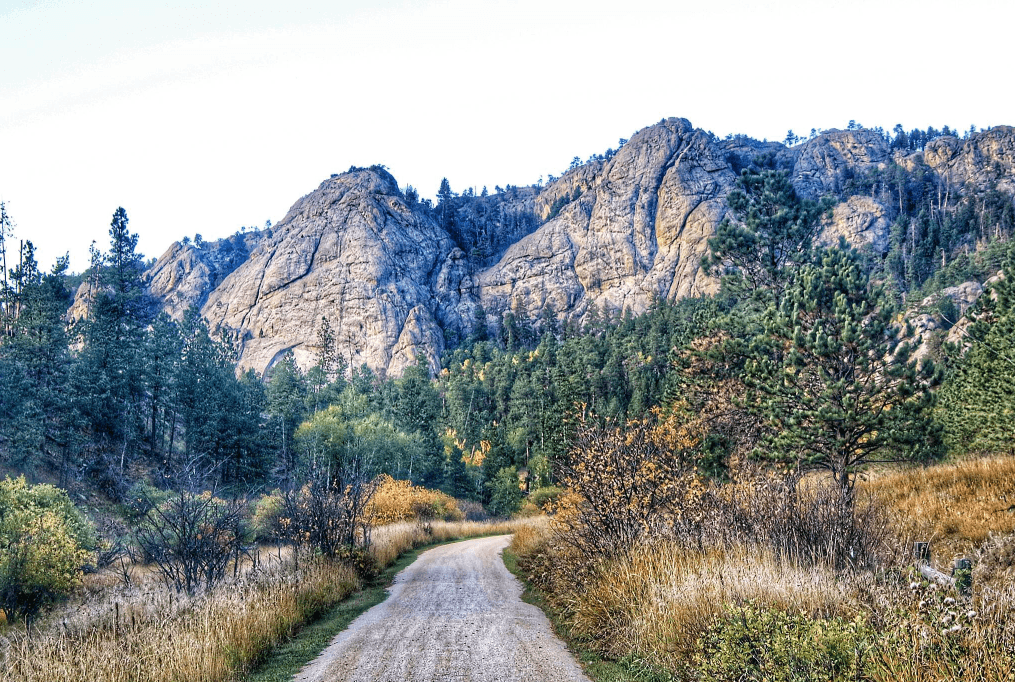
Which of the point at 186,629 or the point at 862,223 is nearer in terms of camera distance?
the point at 186,629

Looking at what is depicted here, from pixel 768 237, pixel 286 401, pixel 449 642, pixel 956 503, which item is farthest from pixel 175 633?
pixel 286 401

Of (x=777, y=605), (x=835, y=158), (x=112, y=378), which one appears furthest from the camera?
(x=835, y=158)

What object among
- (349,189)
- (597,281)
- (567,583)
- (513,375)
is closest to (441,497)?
(567,583)

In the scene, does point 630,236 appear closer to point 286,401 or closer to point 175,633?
point 286,401

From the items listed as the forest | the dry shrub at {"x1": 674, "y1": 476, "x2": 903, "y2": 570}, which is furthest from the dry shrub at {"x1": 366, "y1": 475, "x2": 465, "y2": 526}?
the dry shrub at {"x1": 674, "y1": 476, "x2": 903, "y2": 570}

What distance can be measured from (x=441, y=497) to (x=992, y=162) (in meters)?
176

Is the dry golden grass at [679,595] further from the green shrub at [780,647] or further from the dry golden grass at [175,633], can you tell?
the dry golden grass at [175,633]

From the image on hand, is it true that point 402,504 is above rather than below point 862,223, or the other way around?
below

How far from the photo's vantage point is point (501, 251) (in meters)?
166

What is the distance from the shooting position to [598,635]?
378 inches

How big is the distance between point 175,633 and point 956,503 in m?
17.9

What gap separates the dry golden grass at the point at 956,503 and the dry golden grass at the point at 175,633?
1161 centimetres

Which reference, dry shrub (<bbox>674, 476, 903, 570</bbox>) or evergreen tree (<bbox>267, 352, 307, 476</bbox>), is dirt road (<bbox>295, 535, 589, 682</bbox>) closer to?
dry shrub (<bbox>674, 476, 903, 570</bbox>)

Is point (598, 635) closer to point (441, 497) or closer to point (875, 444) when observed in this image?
point (875, 444)
